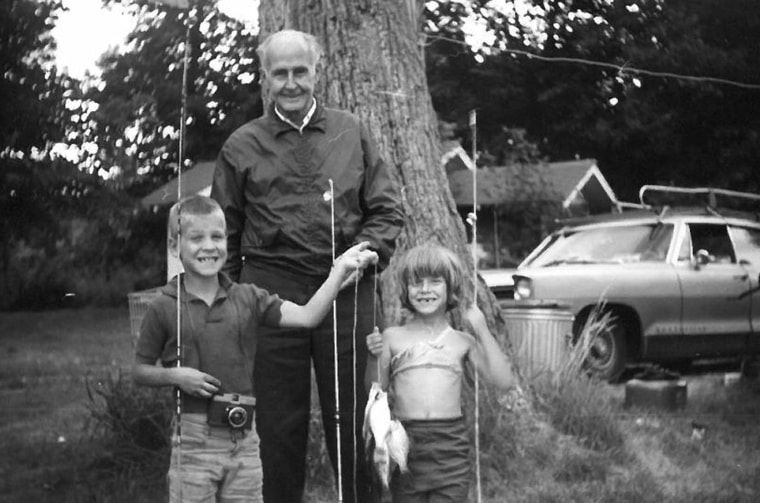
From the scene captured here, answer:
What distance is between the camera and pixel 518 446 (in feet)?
16.7

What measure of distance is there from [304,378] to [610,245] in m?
3.55

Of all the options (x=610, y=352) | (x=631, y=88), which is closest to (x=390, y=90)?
(x=631, y=88)

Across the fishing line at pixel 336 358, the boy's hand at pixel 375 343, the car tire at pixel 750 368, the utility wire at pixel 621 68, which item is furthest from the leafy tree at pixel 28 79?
the car tire at pixel 750 368

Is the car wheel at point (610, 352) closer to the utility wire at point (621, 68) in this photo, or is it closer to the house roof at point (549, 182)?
the house roof at point (549, 182)

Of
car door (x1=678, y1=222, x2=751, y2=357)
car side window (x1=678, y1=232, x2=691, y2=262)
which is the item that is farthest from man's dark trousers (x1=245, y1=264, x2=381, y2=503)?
car side window (x1=678, y1=232, x2=691, y2=262)

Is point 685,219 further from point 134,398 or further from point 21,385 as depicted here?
point 21,385

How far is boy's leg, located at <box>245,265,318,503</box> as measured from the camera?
11.8ft

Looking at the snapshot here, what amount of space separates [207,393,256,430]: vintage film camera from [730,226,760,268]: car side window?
4009mm

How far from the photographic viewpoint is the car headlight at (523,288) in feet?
22.4

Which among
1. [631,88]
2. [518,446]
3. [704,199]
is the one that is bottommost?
[518,446]

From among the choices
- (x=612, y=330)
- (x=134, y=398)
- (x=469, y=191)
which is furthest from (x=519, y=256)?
(x=134, y=398)

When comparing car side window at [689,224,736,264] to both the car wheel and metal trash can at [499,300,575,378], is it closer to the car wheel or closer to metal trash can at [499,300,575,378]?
the car wheel

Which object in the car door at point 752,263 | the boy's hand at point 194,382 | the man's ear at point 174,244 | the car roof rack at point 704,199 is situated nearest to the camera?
the boy's hand at point 194,382

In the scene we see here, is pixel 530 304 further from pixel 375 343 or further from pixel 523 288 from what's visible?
pixel 375 343
